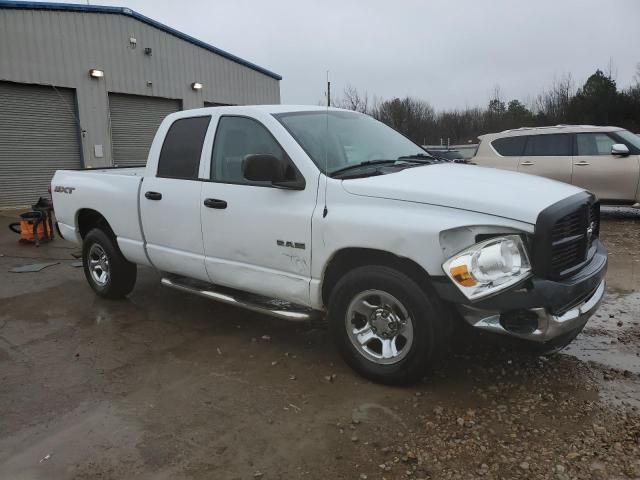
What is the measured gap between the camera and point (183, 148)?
478 cm

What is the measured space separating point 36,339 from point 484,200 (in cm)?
409

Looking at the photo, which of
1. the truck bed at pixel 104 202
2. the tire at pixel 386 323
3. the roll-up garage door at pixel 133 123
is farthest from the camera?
the roll-up garage door at pixel 133 123

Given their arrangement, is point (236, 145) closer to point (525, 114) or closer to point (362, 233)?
point (362, 233)

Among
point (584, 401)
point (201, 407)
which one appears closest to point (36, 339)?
point (201, 407)

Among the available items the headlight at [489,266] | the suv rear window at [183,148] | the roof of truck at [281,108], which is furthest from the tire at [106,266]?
the headlight at [489,266]

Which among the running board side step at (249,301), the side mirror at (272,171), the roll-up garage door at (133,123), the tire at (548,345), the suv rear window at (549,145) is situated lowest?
the tire at (548,345)

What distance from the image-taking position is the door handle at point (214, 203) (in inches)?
167

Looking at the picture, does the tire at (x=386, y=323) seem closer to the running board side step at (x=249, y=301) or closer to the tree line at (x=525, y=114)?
the running board side step at (x=249, y=301)

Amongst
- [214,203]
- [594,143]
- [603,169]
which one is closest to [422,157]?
[214,203]

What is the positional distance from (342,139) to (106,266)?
3.22m

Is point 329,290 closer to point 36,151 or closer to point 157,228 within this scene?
point 157,228

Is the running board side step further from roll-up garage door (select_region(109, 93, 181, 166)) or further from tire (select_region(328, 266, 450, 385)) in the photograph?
roll-up garage door (select_region(109, 93, 181, 166))

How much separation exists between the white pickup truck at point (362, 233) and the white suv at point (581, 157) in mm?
6838

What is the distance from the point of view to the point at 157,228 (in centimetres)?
489
